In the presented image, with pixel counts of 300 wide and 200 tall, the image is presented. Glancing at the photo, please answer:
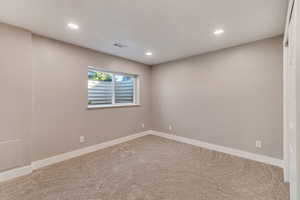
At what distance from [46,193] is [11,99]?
153 cm

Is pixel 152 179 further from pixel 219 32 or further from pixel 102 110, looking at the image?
pixel 219 32

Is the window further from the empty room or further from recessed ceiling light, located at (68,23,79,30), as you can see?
recessed ceiling light, located at (68,23,79,30)

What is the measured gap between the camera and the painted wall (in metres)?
2.03

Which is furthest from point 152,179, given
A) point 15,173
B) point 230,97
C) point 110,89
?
point 110,89

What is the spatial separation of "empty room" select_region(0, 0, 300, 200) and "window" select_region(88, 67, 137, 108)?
0.03 m

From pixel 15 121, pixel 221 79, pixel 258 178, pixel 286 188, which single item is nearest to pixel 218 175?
pixel 258 178

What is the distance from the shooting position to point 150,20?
1.99 metres

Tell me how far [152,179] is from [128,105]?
7.45 ft

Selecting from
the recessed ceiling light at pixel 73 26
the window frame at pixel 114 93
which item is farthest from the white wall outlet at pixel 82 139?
the recessed ceiling light at pixel 73 26

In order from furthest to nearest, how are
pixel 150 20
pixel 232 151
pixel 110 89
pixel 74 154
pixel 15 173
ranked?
pixel 110 89, pixel 232 151, pixel 74 154, pixel 15 173, pixel 150 20

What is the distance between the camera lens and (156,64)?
4480 mm

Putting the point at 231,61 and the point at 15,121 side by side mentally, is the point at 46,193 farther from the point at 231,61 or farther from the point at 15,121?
the point at 231,61

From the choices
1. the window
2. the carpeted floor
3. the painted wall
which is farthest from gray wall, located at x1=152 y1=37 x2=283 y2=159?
the painted wall

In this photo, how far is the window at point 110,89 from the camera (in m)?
3.31
